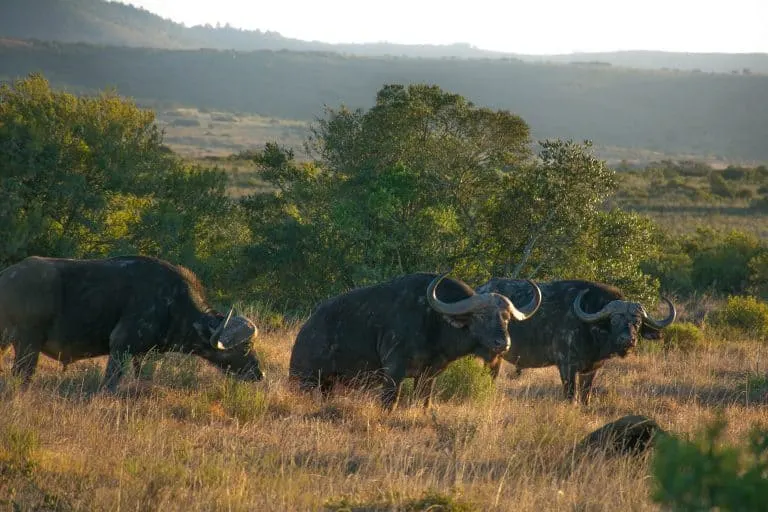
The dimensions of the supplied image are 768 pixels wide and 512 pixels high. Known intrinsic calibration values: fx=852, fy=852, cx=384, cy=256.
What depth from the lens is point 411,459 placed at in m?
7.08

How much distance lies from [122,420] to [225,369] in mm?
2597

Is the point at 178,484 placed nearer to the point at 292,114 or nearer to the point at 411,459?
the point at 411,459

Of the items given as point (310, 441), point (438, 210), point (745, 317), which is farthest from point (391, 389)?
point (745, 317)

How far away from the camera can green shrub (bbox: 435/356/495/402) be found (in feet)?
33.8

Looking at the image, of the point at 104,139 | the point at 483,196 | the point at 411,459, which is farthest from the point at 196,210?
the point at 411,459

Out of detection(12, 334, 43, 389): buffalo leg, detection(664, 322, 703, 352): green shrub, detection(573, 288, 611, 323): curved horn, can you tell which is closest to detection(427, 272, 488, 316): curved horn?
detection(573, 288, 611, 323): curved horn

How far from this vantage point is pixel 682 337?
15.7m

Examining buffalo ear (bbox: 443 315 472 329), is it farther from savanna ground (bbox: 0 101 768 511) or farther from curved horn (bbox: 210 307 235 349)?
curved horn (bbox: 210 307 235 349)

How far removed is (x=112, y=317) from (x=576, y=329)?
5.94 meters

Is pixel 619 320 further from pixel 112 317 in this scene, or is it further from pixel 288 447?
pixel 112 317

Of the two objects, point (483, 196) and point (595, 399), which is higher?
point (483, 196)

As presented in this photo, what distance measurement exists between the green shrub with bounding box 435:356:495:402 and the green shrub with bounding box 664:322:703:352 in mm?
6189

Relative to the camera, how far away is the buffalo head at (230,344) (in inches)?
397

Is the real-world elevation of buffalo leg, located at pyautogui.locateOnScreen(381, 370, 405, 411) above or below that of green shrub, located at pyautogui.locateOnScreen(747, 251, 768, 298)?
above
